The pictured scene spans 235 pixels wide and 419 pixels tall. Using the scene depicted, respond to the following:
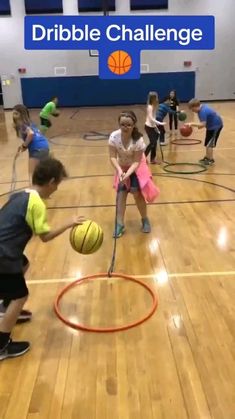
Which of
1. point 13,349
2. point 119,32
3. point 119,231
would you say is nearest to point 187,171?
point 119,32

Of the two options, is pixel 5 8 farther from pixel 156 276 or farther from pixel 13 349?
pixel 13 349

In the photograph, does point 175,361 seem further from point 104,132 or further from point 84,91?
point 84,91

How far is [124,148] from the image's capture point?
14.0 ft

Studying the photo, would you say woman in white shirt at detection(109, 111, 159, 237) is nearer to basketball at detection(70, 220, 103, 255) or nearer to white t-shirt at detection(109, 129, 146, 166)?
white t-shirt at detection(109, 129, 146, 166)

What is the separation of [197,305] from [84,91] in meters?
16.8

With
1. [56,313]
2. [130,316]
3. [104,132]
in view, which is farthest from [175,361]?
[104,132]

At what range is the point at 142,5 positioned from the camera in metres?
17.5

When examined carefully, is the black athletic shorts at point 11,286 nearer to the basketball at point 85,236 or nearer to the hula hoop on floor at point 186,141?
the basketball at point 85,236

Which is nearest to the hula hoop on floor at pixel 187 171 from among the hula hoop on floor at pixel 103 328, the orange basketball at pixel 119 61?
the orange basketball at pixel 119 61

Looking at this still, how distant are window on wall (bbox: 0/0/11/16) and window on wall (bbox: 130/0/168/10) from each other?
204 inches

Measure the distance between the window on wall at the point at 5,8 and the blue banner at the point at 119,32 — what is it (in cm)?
1172

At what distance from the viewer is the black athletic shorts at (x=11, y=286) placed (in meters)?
2.47

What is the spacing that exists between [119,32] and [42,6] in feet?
38.2

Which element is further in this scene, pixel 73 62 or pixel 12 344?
pixel 73 62
